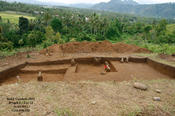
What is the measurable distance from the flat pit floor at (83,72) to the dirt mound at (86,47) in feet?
11.6

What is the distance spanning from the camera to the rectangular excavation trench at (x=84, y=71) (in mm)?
7445

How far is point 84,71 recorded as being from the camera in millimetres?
9789

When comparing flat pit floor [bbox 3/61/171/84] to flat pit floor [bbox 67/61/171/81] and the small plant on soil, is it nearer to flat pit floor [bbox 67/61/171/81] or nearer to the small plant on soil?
flat pit floor [bbox 67/61/171/81]

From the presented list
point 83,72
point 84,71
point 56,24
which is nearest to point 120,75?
point 83,72

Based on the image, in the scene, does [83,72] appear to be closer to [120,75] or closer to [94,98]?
[120,75]

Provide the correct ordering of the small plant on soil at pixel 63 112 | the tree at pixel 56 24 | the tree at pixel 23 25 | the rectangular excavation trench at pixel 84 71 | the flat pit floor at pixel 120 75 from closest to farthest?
the small plant on soil at pixel 63 112
the flat pit floor at pixel 120 75
the rectangular excavation trench at pixel 84 71
the tree at pixel 23 25
the tree at pixel 56 24

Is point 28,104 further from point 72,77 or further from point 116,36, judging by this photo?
point 116,36

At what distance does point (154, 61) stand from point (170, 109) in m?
6.15

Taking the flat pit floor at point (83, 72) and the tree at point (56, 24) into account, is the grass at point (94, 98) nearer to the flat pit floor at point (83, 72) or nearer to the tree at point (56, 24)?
Result: the flat pit floor at point (83, 72)

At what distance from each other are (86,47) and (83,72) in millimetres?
5783

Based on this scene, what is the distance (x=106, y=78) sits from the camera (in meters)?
7.02

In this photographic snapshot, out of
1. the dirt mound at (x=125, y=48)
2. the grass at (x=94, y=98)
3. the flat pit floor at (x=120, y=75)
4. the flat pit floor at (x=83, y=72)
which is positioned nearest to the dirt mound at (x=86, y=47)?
the dirt mound at (x=125, y=48)

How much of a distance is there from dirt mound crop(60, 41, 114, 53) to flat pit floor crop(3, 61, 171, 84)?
11.6 ft

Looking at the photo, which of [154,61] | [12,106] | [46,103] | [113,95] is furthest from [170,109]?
[154,61]
